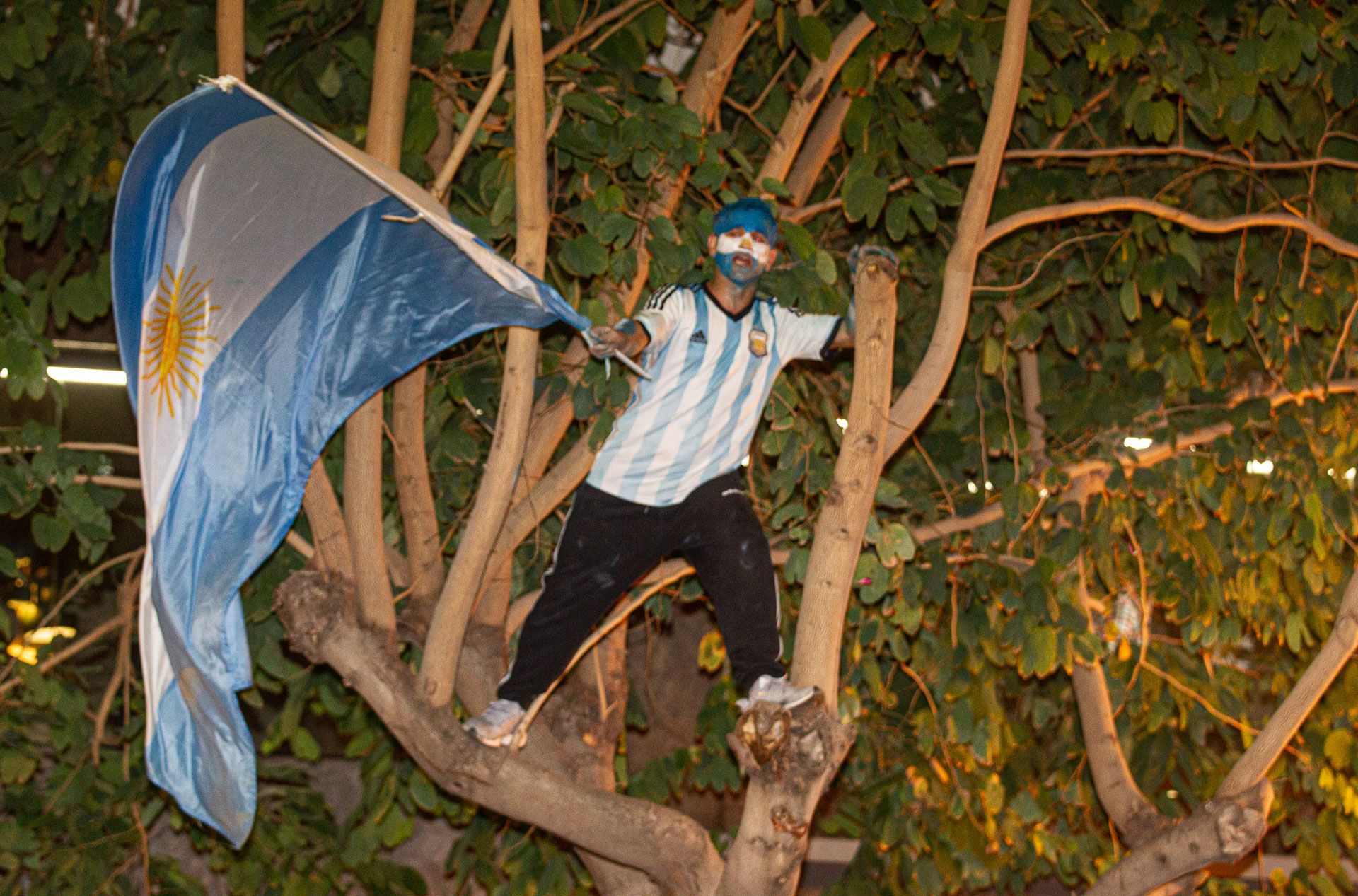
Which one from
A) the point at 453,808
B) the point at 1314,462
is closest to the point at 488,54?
the point at 453,808

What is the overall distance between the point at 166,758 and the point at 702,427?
1318 mm

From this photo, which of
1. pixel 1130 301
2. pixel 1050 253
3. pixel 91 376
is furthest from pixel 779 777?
pixel 91 376

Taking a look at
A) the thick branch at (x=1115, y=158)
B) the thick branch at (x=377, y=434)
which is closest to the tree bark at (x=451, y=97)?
the thick branch at (x=377, y=434)

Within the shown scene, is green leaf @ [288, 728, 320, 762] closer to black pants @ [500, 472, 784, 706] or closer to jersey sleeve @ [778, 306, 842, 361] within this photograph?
black pants @ [500, 472, 784, 706]

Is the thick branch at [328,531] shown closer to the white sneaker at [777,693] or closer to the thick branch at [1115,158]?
the white sneaker at [777,693]

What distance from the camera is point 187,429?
2850 millimetres

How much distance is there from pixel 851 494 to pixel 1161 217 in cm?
144

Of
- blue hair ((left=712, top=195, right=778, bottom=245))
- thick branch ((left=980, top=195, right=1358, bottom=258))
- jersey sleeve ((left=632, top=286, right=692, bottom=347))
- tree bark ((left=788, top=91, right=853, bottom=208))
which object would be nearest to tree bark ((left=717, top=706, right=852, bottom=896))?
jersey sleeve ((left=632, top=286, right=692, bottom=347))

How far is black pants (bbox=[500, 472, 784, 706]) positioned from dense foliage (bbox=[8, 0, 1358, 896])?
0.72 ft

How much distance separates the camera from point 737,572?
300 cm

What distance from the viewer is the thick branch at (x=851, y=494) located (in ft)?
9.24

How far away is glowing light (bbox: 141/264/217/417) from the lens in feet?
9.42

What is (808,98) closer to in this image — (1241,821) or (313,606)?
(313,606)

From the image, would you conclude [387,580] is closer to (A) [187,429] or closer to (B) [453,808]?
(A) [187,429]
